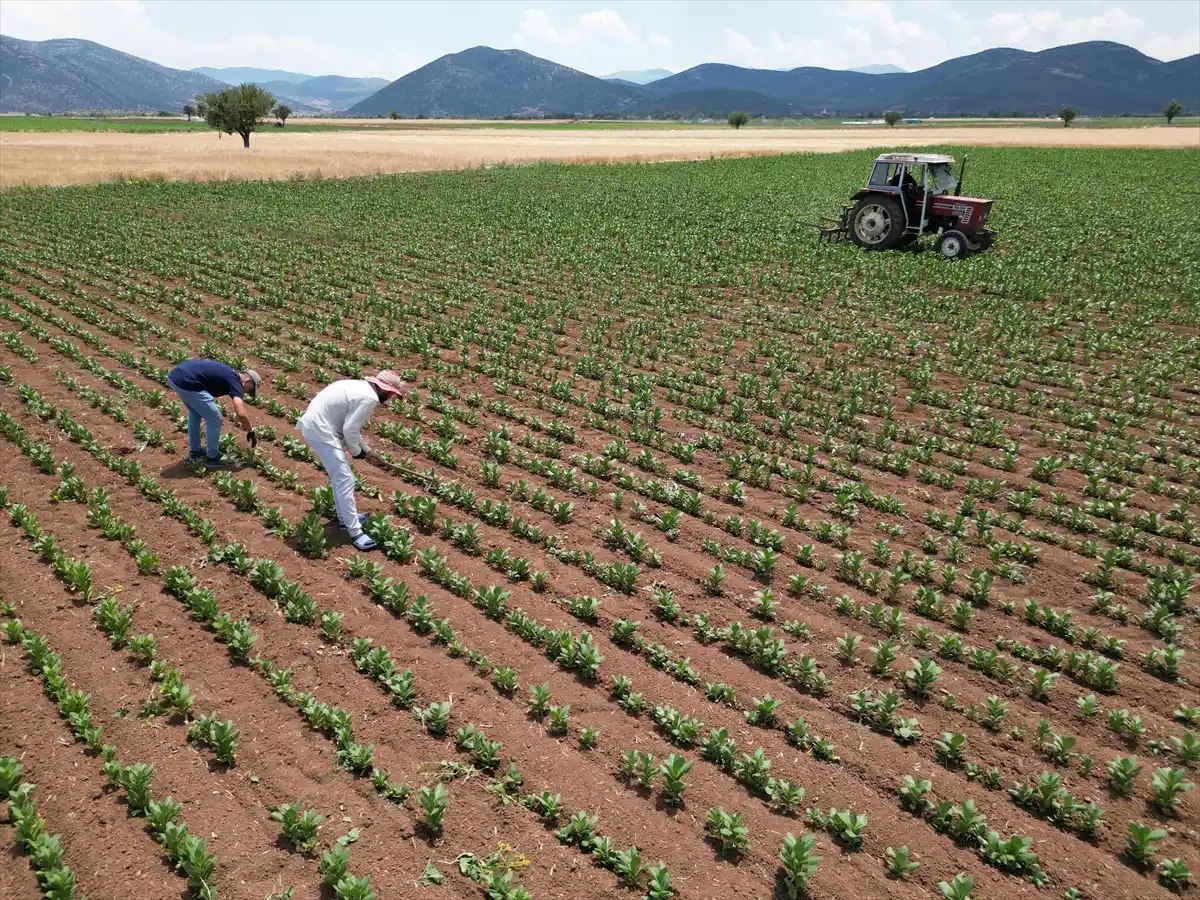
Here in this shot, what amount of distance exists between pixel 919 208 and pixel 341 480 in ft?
63.9

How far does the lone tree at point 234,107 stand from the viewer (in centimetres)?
6644

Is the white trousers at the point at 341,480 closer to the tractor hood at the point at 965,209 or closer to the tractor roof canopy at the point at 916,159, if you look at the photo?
the tractor roof canopy at the point at 916,159

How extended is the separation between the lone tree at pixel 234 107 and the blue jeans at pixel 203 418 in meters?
68.5

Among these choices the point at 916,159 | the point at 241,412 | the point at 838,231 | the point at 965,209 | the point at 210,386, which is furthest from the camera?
the point at 838,231

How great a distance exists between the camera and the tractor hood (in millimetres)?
20625

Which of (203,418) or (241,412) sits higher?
(241,412)

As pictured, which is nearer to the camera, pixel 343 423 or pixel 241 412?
pixel 343 423

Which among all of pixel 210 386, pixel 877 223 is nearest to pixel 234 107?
pixel 877 223

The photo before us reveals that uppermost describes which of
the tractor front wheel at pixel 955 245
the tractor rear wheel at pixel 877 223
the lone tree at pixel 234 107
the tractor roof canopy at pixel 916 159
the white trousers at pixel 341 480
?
the lone tree at pixel 234 107

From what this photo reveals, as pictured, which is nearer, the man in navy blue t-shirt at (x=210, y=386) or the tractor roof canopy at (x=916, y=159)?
the man in navy blue t-shirt at (x=210, y=386)

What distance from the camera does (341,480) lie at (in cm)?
780

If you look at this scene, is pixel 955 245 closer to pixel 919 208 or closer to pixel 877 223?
pixel 919 208

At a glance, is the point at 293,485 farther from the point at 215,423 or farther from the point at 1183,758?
the point at 1183,758

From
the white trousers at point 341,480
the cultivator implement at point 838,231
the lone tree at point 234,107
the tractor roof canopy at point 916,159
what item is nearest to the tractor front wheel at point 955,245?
the tractor roof canopy at point 916,159
